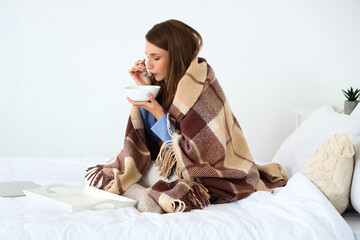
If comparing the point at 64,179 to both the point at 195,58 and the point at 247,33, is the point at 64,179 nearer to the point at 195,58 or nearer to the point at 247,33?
the point at 195,58

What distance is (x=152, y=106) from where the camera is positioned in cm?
189

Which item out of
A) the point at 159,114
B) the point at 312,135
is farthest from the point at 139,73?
the point at 312,135

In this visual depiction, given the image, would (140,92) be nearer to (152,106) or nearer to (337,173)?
(152,106)

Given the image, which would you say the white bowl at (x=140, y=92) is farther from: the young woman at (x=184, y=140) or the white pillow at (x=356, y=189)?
the white pillow at (x=356, y=189)

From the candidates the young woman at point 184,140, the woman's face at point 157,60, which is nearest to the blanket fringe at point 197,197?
the young woman at point 184,140

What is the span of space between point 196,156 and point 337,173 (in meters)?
0.50

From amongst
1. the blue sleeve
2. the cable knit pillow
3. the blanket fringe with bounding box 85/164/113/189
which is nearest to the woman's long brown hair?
the blue sleeve

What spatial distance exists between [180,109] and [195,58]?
219 millimetres

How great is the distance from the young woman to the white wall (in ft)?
5.32

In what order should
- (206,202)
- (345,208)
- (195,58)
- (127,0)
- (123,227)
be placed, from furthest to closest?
1. (127,0)
2. (195,58)
3. (206,202)
4. (345,208)
5. (123,227)

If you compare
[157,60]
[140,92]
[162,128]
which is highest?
[157,60]

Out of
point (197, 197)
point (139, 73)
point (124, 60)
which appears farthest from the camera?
point (124, 60)

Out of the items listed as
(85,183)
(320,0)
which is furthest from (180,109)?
(320,0)

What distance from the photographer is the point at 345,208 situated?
66.3 inches
